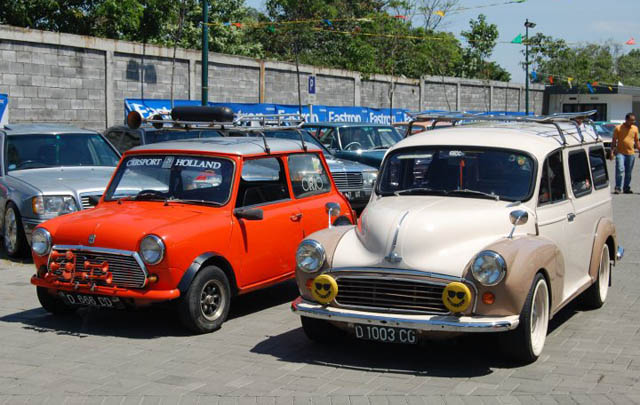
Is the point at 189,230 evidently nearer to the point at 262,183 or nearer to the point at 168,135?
the point at 262,183

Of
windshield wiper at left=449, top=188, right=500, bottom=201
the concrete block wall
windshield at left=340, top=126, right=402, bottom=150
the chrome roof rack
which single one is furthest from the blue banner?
windshield wiper at left=449, top=188, right=500, bottom=201

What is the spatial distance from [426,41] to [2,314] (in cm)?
3818

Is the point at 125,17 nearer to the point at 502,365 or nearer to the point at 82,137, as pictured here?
the point at 82,137

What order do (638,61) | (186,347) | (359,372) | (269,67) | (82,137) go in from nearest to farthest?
1. (359,372)
2. (186,347)
3. (82,137)
4. (269,67)
5. (638,61)

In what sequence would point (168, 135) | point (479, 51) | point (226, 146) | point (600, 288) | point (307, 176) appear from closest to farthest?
1. point (226, 146)
2. point (600, 288)
3. point (307, 176)
4. point (168, 135)
5. point (479, 51)

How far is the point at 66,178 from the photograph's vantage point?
440 inches

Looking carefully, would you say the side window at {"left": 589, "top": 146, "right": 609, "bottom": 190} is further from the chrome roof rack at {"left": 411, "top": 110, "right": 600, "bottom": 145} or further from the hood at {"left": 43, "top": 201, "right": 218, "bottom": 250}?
the hood at {"left": 43, "top": 201, "right": 218, "bottom": 250}

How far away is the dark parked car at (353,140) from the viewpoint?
55.7 feet

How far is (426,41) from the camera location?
44.1 meters

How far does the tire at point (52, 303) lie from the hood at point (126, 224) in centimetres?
62

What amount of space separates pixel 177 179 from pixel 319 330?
Answer: 2273 millimetres

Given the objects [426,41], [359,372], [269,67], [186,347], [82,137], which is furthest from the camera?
[426,41]

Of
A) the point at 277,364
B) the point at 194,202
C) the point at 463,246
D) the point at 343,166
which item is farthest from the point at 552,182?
the point at 343,166

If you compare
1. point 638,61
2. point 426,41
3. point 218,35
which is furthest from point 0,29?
point 638,61
